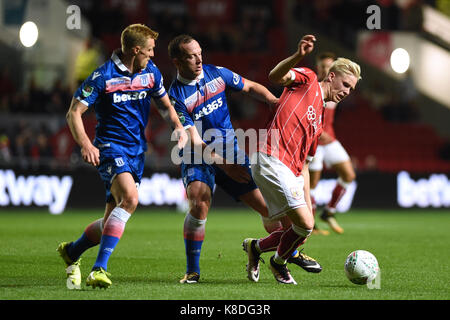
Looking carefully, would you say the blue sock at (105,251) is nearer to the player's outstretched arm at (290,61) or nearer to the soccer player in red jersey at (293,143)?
the soccer player in red jersey at (293,143)

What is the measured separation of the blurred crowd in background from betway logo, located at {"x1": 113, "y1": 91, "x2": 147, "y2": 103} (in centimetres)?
1183

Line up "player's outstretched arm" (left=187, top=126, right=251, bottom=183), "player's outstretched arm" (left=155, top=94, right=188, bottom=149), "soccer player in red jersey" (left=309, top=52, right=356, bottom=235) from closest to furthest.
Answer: "player's outstretched arm" (left=155, top=94, right=188, bottom=149)
"player's outstretched arm" (left=187, top=126, right=251, bottom=183)
"soccer player in red jersey" (left=309, top=52, right=356, bottom=235)

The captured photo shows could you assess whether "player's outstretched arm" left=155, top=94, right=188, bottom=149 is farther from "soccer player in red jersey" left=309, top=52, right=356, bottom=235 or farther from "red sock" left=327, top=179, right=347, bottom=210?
"red sock" left=327, top=179, right=347, bottom=210

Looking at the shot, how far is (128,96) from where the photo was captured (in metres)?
6.60

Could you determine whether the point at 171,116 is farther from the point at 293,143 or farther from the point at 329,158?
the point at 329,158

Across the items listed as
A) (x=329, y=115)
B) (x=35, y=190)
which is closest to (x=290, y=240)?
(x=329, y=115)

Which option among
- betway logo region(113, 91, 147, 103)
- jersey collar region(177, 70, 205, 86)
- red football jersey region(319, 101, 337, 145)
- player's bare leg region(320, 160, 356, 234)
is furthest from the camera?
player's bare leg region(320, 160, 356, 234)

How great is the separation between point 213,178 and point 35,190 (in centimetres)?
→ 1109

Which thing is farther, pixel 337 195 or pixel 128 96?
pixel 337 195

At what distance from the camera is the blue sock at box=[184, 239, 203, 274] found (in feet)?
22.7

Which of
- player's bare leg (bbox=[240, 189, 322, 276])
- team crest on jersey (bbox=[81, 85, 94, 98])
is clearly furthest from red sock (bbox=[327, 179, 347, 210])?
team crest on jersey (bbox=[81, 85, 94, 98])

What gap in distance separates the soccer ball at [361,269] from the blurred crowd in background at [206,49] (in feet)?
39.8

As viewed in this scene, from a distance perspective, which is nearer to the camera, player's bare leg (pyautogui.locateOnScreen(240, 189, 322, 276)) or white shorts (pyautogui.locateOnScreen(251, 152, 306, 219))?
white shorts (pyautogui.locateOnScreen(251, 152, 306, 219))
